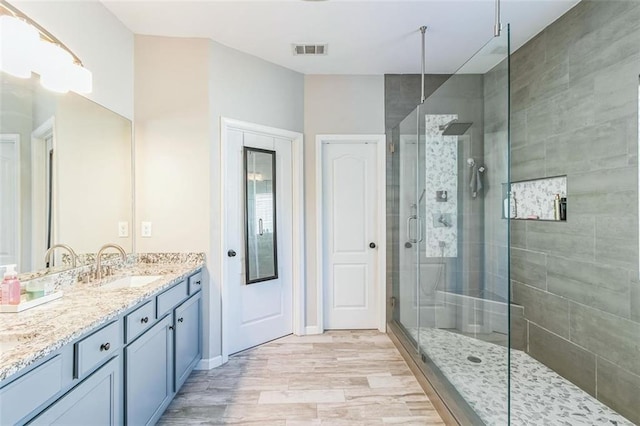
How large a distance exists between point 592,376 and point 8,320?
331cm

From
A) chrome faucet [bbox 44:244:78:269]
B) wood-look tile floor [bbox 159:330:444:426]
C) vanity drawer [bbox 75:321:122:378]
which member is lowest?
wood-look tile floor [bbox 159:330:444:426]

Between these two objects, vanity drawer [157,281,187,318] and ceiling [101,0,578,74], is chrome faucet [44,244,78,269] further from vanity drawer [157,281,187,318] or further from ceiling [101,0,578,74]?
ceiling [101,0,578,74]

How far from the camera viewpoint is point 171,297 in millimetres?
2148

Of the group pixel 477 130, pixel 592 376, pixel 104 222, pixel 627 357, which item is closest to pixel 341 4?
pixel 477 130

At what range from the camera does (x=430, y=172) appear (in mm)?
2688

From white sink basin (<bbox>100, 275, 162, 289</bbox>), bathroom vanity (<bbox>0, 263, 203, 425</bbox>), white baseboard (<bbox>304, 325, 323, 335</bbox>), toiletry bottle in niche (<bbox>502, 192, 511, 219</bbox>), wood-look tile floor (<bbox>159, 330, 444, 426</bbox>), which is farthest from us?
white baseboard (<bbox>304, 325, 323, 335</bbox>)

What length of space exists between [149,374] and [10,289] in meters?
0.80

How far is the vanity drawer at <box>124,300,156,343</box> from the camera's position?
1640 millimetres

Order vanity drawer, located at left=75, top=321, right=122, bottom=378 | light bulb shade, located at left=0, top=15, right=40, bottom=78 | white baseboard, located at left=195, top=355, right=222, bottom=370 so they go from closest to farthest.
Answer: vanity drawer, located at left=75, top=321, right=122, bottom=378, light bulb shade, located at left=0, top=15, right=40, bottom=78, white baseboard, located at left=195, top=355, right=222, bottom=370

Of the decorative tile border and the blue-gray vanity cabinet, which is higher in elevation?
the decorative tile border

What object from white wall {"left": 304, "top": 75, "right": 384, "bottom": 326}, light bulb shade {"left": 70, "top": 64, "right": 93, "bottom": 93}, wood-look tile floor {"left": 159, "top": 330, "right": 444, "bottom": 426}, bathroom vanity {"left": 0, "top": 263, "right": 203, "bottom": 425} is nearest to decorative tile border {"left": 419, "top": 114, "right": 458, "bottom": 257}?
white wall {"left": 304, "top": 75, "right": 384, "bottom": 326}

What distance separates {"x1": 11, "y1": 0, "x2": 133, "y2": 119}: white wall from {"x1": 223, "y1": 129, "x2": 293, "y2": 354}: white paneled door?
2.92ft

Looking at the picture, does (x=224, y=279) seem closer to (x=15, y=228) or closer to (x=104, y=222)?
(x=104, y=222)

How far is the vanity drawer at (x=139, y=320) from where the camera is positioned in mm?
1640
